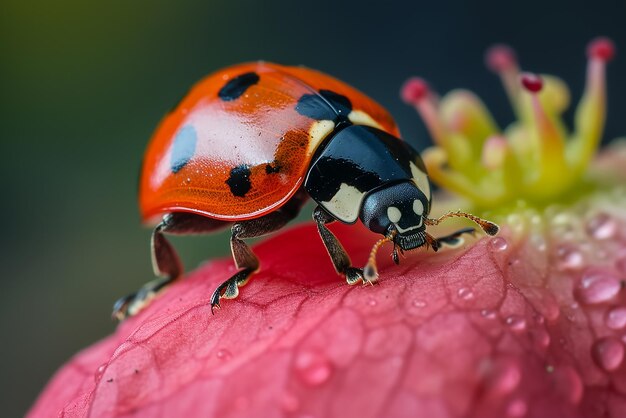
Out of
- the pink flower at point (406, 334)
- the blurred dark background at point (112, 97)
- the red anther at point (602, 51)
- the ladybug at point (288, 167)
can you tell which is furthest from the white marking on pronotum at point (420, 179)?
the blurred dark background at point (112, 97)

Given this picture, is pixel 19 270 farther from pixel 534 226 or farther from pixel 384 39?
pixel 534 226

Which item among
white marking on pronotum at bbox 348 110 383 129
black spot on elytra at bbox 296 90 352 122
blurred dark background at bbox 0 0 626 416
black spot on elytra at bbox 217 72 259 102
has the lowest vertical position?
blurred dark background at bbox 0 0 626 416

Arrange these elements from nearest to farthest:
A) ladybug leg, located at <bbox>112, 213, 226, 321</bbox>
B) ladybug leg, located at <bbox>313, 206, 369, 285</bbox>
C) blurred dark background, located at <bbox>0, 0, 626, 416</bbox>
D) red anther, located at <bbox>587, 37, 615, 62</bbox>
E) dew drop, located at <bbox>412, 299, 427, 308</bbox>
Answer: dew drop, located at <bbox>412, 299, 427, 308</bbox> → ladybug leg, located at <bbox>313, 206, 369, 285</bbox> → ladybug leg, located at <bbox>112, 213, 226, 321</bbox> → red anther, located at <bbox>587, 37, 615, 62</bbox> → blurred dark background, located at <bbox>0, 0, 626, 416</bbox>

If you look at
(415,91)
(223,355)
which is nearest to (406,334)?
(223,355)

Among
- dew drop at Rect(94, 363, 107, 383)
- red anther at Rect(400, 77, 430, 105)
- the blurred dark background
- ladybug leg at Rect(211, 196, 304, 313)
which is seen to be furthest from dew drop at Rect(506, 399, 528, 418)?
the blurred dark background

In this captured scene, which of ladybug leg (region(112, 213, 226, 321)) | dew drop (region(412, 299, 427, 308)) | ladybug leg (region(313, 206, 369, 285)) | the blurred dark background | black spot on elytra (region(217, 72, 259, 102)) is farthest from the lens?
the blurred dark background

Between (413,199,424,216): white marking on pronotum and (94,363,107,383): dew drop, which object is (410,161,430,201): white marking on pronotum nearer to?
(413,199,424,216): white marking on pronotum
